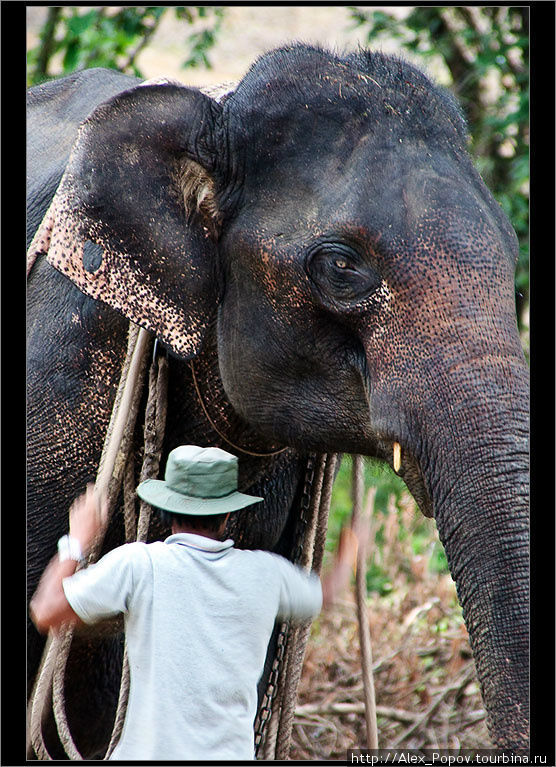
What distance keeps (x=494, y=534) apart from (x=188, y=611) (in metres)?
0.51

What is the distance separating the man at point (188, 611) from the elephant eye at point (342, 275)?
1.15ft

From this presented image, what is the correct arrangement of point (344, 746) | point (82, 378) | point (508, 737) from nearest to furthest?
point (508, 737)
point (82, 378)
point (344, 746)

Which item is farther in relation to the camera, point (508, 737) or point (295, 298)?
point (295, 298)

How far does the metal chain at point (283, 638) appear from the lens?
8.95ft

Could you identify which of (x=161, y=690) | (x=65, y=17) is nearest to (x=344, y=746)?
(x=161, y=690)

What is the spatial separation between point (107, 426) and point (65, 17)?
109 inches

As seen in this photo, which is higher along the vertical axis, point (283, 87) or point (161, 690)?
point (283, 87)

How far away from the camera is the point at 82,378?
96.7 inches

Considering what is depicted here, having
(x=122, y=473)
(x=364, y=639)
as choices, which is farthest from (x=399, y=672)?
(x=122, y=473)

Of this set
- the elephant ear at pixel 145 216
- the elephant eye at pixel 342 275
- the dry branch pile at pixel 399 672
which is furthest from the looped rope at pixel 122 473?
the dry branch pile at pixel 399 672

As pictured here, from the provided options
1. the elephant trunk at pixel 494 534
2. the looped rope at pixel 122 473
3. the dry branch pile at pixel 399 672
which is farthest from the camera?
the dry branch pile at pixel 399 672

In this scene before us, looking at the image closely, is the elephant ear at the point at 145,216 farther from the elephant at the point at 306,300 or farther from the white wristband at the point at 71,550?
the white wristband at the point at 71,550

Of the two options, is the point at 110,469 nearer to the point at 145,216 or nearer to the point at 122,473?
the point at 122,473
